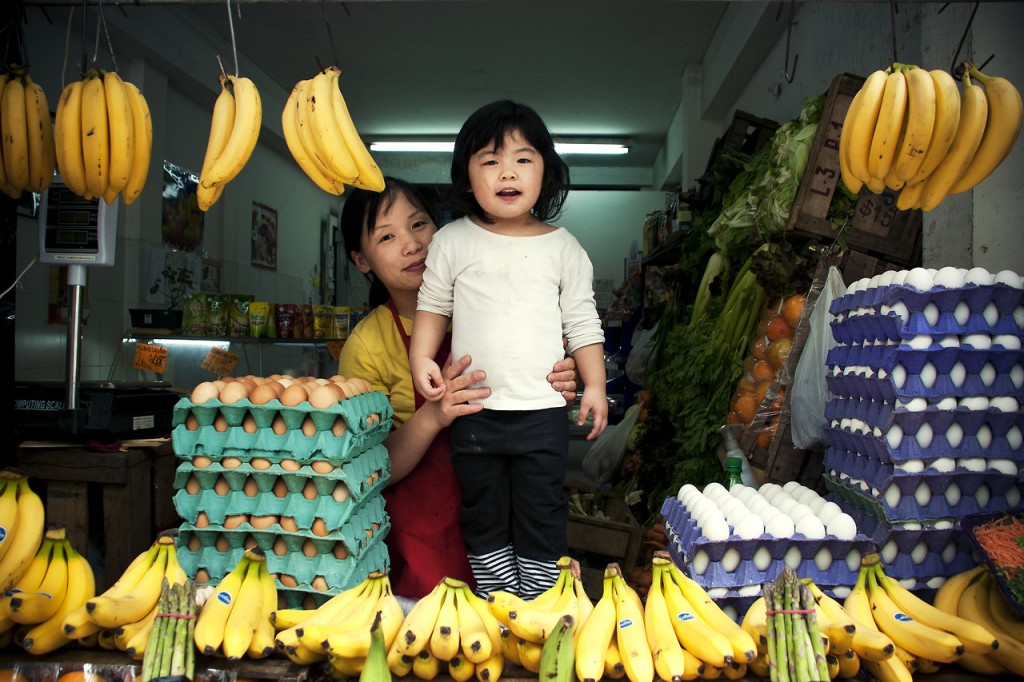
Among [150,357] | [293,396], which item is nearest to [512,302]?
[293,396]

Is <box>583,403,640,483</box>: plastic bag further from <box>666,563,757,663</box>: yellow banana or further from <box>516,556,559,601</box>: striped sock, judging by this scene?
<box>666,563,757,663</box>: yellow banana

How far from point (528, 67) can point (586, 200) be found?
11.0ft

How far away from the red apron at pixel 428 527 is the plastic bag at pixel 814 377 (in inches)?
59.2

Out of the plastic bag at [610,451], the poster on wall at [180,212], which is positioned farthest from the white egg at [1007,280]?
the poster on wall at [180,212]

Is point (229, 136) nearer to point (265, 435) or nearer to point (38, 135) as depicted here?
point (38, 135)

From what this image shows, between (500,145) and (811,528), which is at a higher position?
(500,145)

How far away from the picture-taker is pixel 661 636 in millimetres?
1714

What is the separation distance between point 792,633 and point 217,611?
1294 millimetres

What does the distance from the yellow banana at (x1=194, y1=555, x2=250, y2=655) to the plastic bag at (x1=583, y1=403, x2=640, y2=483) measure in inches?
178

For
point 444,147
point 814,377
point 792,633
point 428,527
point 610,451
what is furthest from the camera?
point 444,147

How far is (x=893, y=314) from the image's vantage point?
A: 2.31 meters

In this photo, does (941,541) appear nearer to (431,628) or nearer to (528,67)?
(431,628)

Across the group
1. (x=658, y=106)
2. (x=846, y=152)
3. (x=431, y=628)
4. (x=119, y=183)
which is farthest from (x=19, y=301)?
(x=658, y=106)

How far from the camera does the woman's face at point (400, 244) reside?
269 centimetres
